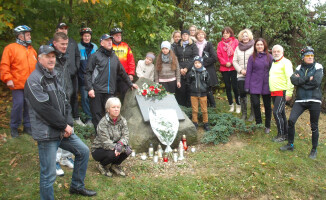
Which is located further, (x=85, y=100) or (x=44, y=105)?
(x=85, y=100)

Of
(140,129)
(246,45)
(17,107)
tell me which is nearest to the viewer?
(17,107)

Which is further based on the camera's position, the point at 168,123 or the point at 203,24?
the point at 203,24

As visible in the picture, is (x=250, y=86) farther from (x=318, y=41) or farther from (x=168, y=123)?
(x=318, y=41)

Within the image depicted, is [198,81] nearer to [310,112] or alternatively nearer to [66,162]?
[310,112]

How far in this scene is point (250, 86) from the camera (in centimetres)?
693

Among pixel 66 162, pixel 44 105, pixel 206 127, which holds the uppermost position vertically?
pixel 44 105

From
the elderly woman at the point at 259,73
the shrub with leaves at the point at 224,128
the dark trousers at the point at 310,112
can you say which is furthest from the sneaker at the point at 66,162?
the dark trousers at the point at 310,112

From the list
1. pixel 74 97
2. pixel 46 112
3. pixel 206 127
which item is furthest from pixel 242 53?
pixel 46 112

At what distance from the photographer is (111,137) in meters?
4.93

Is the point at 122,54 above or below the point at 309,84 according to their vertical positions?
above

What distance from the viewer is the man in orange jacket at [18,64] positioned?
5789 mm

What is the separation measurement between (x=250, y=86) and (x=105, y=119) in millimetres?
3713

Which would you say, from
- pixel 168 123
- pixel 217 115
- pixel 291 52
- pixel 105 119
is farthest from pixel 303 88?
pixel 291 52

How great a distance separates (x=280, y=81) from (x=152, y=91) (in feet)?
9.44
